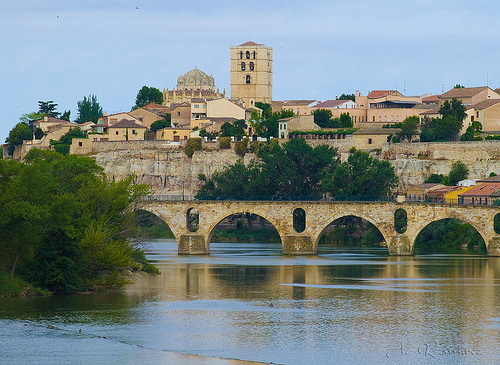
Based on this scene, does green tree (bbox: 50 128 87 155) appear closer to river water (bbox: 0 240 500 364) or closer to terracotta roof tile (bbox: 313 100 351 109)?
terracotta roof tile (bbox: 313 100 351 109)

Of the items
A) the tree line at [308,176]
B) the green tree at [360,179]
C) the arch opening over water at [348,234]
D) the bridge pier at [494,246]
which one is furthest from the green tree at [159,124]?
the bridge pier at [494,246]

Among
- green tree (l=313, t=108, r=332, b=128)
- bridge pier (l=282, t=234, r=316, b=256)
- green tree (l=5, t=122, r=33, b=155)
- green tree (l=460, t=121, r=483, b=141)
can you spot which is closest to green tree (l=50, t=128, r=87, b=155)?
green tree (l=5, t=122, r=33, b=155)

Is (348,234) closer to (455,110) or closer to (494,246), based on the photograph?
(455,110)

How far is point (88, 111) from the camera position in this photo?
134500mm

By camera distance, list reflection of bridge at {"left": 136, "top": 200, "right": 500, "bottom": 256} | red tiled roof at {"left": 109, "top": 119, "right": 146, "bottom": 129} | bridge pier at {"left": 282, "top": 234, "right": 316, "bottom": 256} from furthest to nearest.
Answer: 1. red tiled roof at {"left": 109, "top": 119, "right": 146, "bottom": 129}
2. bridge pier at {"left": 282, "top": 234, "right": 316, "bottom": 256}
3. reflection of bridge at {"left": 136, "top": 200, "right": 500, "bottom": 256}

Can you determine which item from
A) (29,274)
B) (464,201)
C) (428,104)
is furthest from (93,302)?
(428,104)

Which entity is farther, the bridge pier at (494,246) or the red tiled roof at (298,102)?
the red tiled roof at (298,102)

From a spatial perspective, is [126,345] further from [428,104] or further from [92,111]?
[92,111]

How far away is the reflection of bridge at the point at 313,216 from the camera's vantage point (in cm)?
6719

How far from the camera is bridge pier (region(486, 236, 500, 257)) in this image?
217 ft

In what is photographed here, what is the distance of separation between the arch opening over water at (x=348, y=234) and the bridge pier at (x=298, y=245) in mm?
13293

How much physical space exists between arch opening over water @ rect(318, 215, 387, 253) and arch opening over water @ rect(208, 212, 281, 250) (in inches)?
198

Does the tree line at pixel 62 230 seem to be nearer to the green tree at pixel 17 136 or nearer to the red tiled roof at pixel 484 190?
the red tiled roof at pixel 484 190

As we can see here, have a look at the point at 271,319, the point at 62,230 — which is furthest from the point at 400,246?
the point at 62,230
